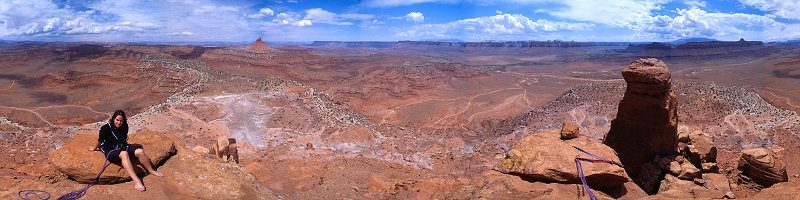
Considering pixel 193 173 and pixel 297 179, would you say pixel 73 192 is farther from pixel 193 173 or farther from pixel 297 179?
pixel 297 179

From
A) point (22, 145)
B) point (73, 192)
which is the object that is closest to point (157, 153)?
point (73, 192)

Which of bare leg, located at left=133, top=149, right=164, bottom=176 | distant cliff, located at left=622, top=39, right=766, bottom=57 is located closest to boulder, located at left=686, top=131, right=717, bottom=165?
bare leg, located at left=133, top=149, right=164, bottom=176

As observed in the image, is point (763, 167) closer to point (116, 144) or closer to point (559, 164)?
point (559, 164)

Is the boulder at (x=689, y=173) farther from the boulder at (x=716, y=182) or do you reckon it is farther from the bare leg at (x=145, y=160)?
the bare leg at (x=145, y=160)

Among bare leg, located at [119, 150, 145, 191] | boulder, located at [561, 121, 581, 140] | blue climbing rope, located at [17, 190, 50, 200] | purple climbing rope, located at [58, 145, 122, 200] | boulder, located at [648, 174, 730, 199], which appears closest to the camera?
blue climbing rope, located at [17, 190, 50, 200]

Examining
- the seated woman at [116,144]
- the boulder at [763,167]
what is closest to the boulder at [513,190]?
the boulder at [763,167]

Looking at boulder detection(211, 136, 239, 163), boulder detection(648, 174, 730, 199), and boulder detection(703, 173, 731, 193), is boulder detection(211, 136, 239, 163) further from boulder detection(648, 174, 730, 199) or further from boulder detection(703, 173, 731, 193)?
boulder detection(703, 173, 731, 193)
